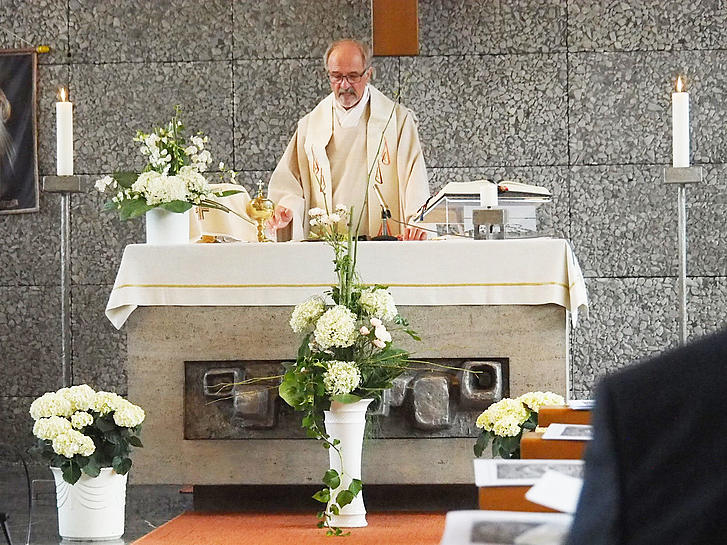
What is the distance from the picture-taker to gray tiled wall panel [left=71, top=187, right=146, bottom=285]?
681 centimetres

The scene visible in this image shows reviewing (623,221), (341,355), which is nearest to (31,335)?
(341,355)

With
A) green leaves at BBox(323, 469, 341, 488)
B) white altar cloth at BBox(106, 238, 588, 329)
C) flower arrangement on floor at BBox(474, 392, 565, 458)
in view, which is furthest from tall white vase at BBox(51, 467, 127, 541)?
flower arrangement on floor at BBox(474, 392, 565, 458)

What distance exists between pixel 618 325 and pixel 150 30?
10.5 ft

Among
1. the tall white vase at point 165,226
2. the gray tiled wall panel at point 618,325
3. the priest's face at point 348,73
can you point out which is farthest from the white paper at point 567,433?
the gray tiled wall panel at point 618,325

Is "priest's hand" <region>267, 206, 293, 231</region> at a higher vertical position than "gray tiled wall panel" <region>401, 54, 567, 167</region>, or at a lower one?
lower

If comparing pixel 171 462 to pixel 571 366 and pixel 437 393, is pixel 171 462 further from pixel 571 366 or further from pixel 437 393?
pixel 571 366

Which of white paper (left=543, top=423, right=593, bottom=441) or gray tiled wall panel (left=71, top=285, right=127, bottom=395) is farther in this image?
gray tiled wall panel (left=71, top=285, right=127, bottom=395)

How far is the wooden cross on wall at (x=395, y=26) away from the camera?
18.0 ft

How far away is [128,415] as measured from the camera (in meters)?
4.18

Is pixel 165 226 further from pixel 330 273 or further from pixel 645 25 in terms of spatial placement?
pixel 645 25

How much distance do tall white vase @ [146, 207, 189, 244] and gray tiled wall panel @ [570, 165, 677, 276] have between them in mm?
2731

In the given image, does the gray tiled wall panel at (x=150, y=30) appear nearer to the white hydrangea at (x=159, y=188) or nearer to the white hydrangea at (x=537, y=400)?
the white hydrangea at (x=159, y=188)

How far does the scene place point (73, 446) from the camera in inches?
160

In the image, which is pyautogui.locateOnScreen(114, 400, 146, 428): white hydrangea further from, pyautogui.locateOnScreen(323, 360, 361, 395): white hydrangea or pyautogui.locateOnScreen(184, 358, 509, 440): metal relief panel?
pyautogui.locateOnScreen(323, 360, 361, 395): white hydrangea
